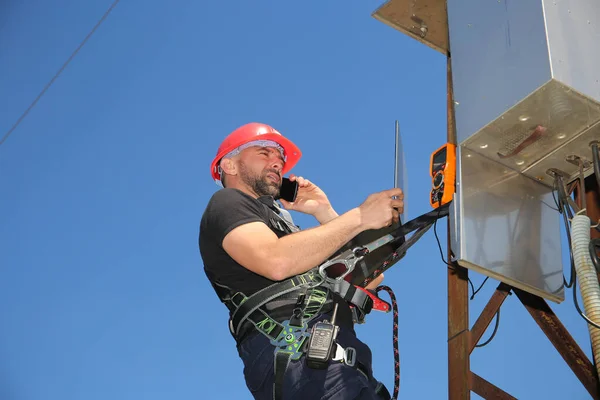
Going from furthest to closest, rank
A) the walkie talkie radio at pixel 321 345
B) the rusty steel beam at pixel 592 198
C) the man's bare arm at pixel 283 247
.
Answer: the rusty steel beam at pixel 592 198
the man's bare arm at pixel 283 247
the walkie talkie radio at pixel 321 345

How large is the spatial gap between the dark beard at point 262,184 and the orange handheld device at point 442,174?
989 millimetres

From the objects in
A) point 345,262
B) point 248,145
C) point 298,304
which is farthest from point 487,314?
point 248,145

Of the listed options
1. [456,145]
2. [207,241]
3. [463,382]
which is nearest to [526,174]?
[456,145]

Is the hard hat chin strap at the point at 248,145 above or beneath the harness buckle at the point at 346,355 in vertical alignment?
above

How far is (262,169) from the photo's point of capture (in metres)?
4.41

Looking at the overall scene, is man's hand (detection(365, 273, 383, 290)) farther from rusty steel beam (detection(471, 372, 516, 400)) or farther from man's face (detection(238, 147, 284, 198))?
rusty steel beam (detection(471, 372, 516, 400))

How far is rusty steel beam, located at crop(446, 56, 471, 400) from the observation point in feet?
12.3

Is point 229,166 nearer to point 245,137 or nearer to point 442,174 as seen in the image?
point 245,137

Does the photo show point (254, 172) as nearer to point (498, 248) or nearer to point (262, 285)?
point (262, 285)

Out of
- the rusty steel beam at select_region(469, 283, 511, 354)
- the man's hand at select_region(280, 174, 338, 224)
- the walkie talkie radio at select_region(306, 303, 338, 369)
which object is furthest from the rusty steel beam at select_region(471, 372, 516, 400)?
the man's hand at select_region(280, 174, 338, 224)

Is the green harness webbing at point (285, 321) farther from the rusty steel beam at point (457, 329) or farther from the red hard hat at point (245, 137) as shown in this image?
the red hard hat at point (245, 137)

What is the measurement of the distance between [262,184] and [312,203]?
50 centimetres

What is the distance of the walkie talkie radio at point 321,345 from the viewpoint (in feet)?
10.6

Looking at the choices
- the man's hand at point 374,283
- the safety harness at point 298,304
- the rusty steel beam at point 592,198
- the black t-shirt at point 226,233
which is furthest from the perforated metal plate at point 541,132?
the black t-shirt at point 226,233
